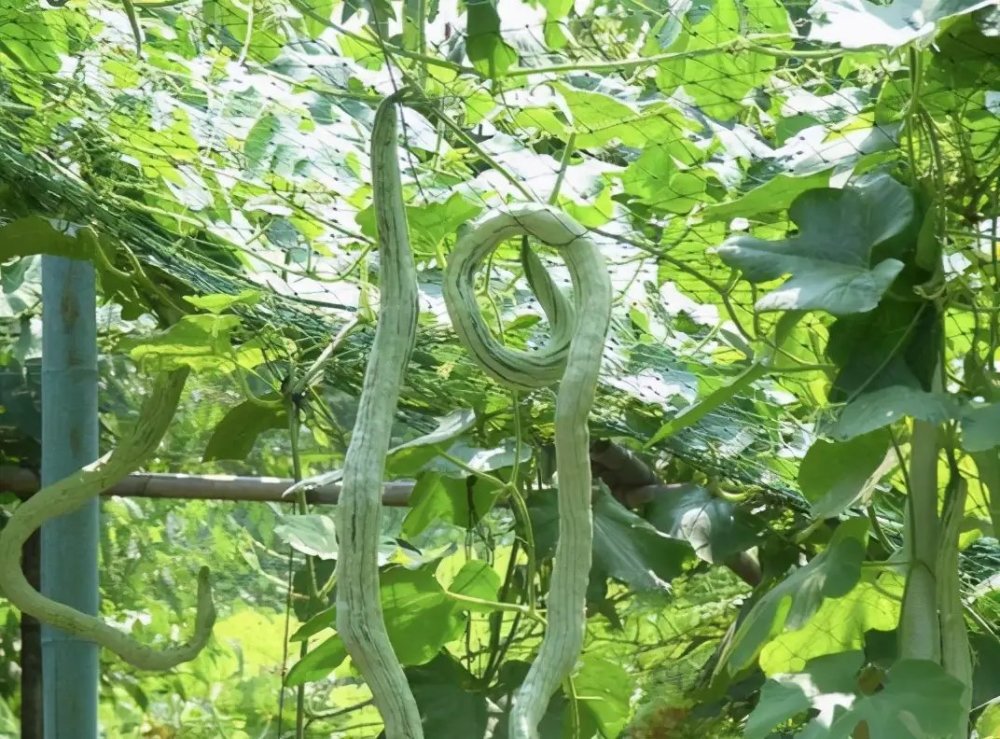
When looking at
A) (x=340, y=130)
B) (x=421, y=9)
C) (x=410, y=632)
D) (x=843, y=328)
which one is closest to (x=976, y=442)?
(x=843, y=328)

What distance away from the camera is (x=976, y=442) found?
0.69m

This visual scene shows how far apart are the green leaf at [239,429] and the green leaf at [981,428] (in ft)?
2.70

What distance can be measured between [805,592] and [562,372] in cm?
24

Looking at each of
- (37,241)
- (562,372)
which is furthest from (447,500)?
(562,372)

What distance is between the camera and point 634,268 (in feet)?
3.58

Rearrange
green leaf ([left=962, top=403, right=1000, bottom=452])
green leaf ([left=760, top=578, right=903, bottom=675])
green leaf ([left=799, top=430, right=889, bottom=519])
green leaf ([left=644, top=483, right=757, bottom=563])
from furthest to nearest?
green leaf ([left=644, top=483, right=757, bottom=563]) → green leaf ([left=760, top=578, right=903, bottom=675]) → green leaf ([left=799, top=430, right=889, bottom=519]) → green leaf ([left=962, top=403, right=1000, bottom=452])

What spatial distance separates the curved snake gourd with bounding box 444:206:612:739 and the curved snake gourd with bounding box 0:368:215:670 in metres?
0.62

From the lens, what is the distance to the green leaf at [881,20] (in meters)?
0.65

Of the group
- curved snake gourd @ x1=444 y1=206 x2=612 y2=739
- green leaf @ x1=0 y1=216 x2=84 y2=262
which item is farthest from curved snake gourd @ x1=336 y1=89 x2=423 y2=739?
green leaf @ x1=0 y1=216 x2=84 y2=262

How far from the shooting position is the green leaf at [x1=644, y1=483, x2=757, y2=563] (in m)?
1.37

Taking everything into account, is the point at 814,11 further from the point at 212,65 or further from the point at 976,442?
the point at 212,65

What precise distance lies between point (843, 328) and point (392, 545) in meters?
0.50

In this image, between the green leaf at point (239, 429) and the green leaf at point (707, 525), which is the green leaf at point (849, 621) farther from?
the green leaf at point (239, 429)

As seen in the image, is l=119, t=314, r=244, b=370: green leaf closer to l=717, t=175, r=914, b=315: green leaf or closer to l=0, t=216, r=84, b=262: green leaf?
l=0, t=216, r=84, b=262: green leaf
